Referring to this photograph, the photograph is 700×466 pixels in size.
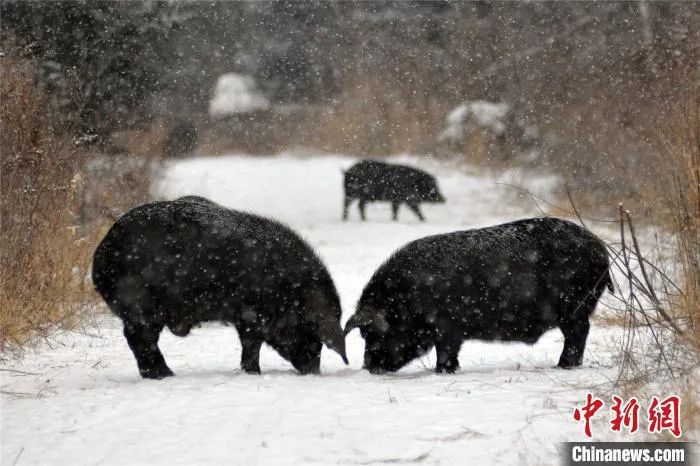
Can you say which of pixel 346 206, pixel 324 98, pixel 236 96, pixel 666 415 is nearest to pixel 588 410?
pixel 666 415

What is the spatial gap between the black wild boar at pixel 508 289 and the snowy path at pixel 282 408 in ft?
1.06

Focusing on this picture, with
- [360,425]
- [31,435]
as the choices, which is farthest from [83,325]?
[360,425]

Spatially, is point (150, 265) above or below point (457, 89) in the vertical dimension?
below

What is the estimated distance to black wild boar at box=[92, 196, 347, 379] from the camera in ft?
18.3

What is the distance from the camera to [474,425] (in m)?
4.05

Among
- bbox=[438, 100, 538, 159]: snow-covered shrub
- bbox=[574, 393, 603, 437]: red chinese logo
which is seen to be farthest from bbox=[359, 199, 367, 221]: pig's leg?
bbox=[574, 393, 603, 437]: red chinese logo

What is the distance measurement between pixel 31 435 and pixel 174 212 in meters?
2.10

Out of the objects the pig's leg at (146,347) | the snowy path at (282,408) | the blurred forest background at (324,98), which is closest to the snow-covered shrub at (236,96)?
the blurred forest background at (324,98)

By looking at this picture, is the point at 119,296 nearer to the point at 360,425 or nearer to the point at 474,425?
the point at 360,425

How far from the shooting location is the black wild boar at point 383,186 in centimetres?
1875

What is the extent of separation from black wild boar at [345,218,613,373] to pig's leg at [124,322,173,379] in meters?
1.46

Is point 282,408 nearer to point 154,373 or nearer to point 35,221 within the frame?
point 154,373

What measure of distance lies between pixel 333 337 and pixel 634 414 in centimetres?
234

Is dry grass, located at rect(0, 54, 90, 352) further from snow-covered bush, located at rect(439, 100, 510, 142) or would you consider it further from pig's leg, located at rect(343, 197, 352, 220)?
snow-covered bush, located at rect(439, 100, 510, 142)
